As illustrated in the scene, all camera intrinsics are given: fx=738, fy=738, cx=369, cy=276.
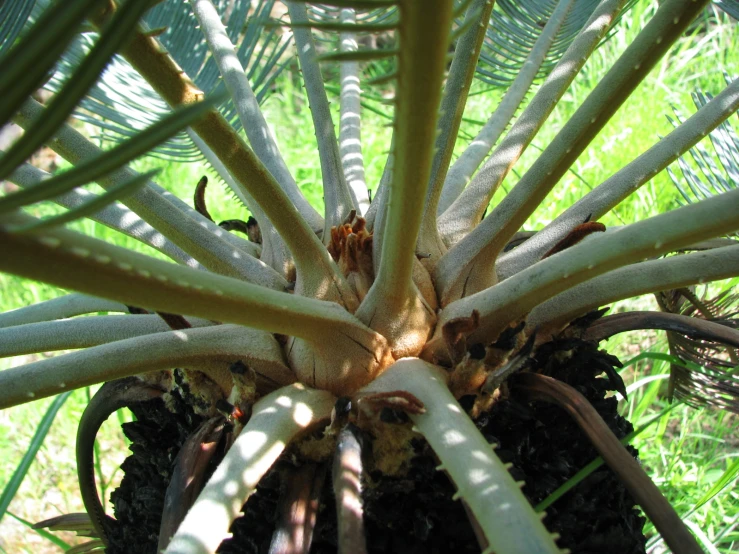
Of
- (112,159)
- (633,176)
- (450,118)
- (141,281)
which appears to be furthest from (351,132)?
(112,159)

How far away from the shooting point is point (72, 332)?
0.85 meters

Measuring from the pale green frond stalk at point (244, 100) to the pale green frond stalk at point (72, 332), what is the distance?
290 millimetres

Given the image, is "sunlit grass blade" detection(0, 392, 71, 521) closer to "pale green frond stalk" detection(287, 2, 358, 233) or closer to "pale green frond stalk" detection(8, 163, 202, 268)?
"pale green frond stalk" detection(8, 163, 202, 268)

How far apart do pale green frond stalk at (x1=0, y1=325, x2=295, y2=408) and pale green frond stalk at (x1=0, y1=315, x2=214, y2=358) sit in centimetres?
10

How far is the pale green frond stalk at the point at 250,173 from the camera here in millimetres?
629

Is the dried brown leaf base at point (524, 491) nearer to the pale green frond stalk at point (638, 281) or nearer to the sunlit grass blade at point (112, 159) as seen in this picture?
the pale green frond stalk at point (638, 281)

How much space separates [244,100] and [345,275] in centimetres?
32

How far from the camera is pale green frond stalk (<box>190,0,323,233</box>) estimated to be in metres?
1.04

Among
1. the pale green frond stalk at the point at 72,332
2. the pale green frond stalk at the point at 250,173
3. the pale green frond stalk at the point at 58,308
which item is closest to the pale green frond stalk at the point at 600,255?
the pale green frond stalk at the point at 250,173

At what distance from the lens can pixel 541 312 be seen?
2.72 ft

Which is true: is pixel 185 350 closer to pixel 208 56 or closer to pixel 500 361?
pixel 500 361

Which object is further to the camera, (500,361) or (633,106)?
(633,106)

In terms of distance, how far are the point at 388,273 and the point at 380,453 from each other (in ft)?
0.60

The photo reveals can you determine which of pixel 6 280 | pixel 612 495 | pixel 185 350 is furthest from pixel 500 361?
pixel 6 280
